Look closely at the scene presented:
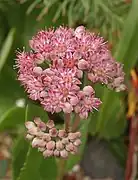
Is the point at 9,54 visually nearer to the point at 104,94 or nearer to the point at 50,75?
the point at 104,94

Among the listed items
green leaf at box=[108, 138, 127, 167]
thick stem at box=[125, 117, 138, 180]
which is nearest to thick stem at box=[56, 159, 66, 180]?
thick stem at box=[125, 117, 138, 180]

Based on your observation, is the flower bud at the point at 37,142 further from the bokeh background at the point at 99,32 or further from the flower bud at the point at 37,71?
the bokeh background at the point at 99,32

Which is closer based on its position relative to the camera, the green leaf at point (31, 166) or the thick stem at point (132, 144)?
the green leaf at point (31, 166)

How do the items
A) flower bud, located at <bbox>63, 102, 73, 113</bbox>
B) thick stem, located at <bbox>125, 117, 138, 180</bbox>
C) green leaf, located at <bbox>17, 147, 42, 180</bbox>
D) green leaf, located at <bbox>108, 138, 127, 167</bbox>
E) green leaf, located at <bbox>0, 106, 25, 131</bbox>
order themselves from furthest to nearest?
green leaf, located at <bbox>108, 138, 127, 167</bbox> < thick stem, located at <bbox>125, 117, 138, 180</bbox> < green leaf, located at <bbox>0, 106, 25, 131</bbox> < green leaf, located at <bbox>17, 147, 42, 180</bbox> < flower bud, located at <bbox>63, 102, 73, 113</bbox>

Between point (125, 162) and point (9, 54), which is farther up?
point (9, 54)

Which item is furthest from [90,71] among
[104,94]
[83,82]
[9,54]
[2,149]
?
[2,149]

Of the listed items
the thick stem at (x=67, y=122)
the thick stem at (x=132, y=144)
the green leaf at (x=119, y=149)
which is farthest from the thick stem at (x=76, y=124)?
the green leaf at (x=119, y=149)

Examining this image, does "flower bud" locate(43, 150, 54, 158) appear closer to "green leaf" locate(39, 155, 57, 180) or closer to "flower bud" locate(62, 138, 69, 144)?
"flower bud" locate(62, 138, 69, 144)

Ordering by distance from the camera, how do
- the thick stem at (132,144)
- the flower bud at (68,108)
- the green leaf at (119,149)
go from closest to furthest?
the flower bud at (68,108) < the thick stem at (132,144) < the green leaf at (119,149)
